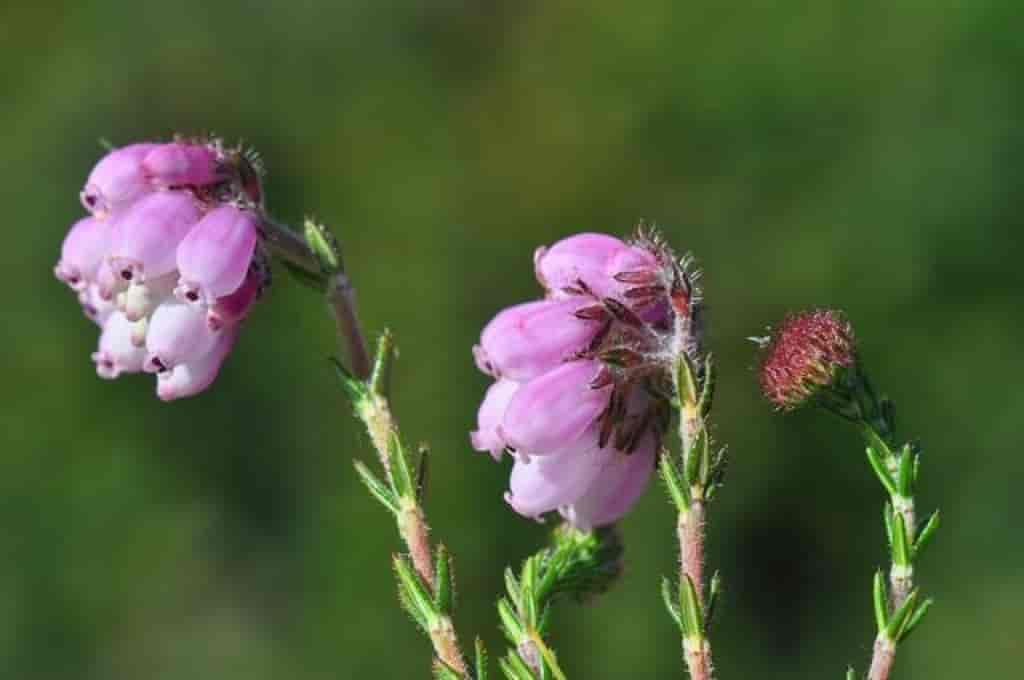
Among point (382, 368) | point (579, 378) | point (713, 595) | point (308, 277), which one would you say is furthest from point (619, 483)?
point (308, 277)

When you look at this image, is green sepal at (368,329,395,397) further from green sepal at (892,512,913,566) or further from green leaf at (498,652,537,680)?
green sepal at (892,512,913,566)

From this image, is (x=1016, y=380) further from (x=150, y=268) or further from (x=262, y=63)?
(x=150, y=268)

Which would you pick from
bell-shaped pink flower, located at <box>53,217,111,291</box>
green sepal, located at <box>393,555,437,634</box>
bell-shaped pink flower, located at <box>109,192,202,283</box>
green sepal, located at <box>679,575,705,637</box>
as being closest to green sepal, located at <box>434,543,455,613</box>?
green sepal, located at <box>393,555,437,634</box>

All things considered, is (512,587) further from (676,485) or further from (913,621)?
(913,621)

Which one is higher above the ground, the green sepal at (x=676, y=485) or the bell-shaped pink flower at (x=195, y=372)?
the bell-shaped pink flower at (x=195, y=372)

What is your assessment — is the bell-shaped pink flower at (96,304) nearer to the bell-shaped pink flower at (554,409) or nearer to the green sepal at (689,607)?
the bell-shaped pink flower at (554,409)

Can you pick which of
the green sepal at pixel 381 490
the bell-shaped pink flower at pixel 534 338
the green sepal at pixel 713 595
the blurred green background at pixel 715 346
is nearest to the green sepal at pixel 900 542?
the green sepal at pixel 713 595
